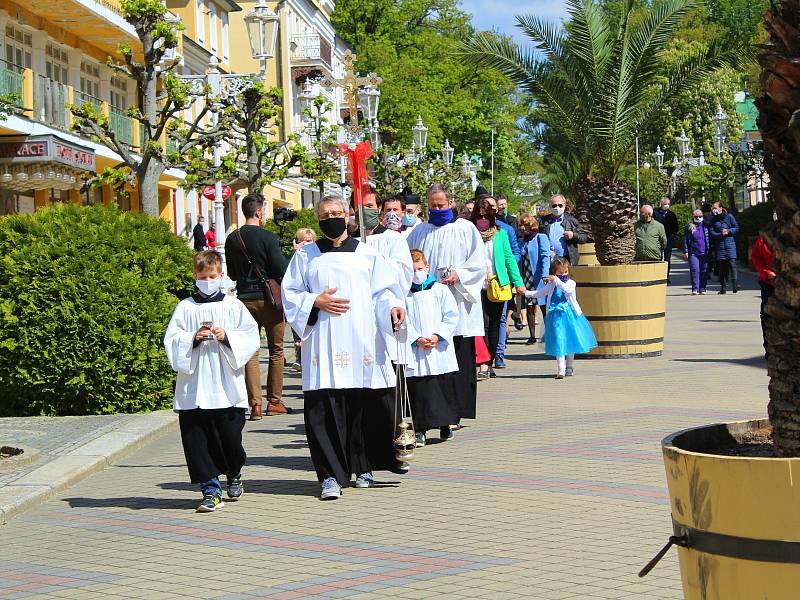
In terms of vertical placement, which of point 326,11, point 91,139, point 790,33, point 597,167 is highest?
point 326,11

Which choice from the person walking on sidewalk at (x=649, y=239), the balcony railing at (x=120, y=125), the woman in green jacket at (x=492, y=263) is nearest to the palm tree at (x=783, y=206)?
the woman in green jacket at (x=492, y=263)

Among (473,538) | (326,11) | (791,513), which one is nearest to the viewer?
(791,513)

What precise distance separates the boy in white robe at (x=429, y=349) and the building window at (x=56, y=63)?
2939 cm

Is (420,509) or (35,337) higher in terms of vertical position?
(35,337)

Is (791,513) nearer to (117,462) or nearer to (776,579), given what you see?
(776,579)

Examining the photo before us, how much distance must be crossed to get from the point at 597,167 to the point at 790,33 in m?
21.3

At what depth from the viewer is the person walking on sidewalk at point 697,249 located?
33688mm

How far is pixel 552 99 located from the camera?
1003 inches

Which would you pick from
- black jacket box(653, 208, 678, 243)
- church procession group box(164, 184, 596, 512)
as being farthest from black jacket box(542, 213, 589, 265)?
church procession group box(164, 184, 596, 512)

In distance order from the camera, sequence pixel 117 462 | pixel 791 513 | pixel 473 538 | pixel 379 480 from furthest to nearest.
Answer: pixel 117 462, pixel 379 480, pixel 473 538, pixel 791 513

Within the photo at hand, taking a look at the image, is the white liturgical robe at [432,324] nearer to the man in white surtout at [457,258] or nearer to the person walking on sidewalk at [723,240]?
the man in white surtout at [457,258]

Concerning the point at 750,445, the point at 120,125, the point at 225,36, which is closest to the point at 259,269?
the point at 750,445

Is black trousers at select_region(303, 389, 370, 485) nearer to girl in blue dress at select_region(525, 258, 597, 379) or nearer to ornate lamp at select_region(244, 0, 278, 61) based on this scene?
girl in blue dress at select_region(525, 258, 597, 379)

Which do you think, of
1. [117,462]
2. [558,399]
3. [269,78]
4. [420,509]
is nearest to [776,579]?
[420,509]
